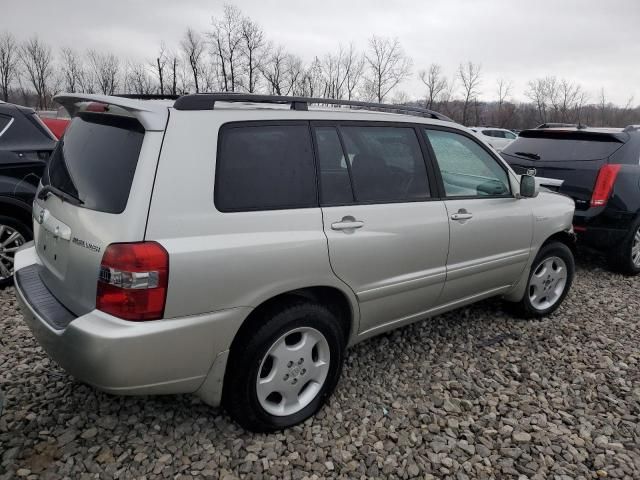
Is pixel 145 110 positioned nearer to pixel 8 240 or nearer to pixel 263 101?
pixel 263 101

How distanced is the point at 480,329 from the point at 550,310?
771 mm

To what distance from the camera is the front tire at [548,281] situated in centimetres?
389

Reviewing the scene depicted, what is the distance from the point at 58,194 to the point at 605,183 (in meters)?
5.08

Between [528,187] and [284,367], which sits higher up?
[528,187]

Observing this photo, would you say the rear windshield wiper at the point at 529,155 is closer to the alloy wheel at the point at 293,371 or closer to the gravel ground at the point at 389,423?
the gravel ground at the point at 389,423

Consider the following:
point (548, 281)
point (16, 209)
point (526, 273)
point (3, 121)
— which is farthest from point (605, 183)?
point (3, 121)

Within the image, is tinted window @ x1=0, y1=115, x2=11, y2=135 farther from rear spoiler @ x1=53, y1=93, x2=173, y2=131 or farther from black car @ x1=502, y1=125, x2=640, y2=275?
black car @ x1=502, y1=125, x2=640, y2=275

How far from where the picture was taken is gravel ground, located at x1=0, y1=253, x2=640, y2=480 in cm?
228

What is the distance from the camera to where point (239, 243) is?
2.09m

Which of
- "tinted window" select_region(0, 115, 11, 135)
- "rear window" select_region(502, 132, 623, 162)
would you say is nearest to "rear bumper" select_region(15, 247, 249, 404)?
"tinted window" select_region(0, 115, 11, 135)

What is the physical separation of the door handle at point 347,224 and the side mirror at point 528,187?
1.66m

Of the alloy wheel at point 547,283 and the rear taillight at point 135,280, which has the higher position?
the rear taillight at point 135,280

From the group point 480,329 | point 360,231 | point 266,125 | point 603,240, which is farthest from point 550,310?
point 266,125

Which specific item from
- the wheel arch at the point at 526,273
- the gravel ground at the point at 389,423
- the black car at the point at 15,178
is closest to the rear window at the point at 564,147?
the wheel arch at the point at 526,273
